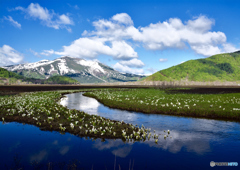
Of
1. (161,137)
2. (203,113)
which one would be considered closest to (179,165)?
(161,137)

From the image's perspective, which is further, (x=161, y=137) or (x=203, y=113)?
(x=203, y=113)

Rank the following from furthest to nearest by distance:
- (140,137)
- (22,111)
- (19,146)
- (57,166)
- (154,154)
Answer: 1. (22,111)
2. (140,137)
3. (19,146)
4. (154,154)
5. (57,166)

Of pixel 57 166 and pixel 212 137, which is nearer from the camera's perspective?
pixel 57 166

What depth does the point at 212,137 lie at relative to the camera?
15.9 meters

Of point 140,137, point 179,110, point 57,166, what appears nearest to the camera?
point 57,166

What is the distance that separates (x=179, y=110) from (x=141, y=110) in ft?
21.8

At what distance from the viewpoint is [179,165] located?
10.8 metres

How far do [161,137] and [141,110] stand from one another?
14295 mm

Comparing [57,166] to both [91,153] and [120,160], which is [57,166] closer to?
[91,153]

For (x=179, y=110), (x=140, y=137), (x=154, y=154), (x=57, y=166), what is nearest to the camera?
(x=57, y=166)

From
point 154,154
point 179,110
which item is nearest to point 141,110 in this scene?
point 179,110

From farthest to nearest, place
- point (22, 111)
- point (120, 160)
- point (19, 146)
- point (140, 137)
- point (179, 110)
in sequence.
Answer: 1. point (179, 110)
2. point (22, 111)
3. point (140, 137)
4. point (19, 146)
5. point (120, 160)

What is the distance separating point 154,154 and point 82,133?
766 centimetres

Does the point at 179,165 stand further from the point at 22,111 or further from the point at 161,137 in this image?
the point at 22,111
